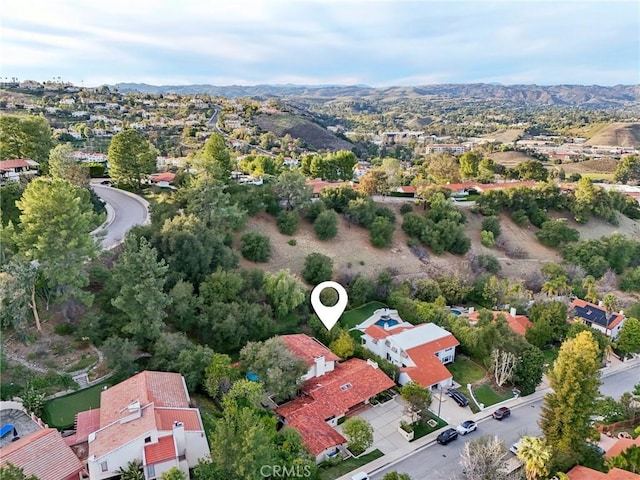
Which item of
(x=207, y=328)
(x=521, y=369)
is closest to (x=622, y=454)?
(x=521, y=369)

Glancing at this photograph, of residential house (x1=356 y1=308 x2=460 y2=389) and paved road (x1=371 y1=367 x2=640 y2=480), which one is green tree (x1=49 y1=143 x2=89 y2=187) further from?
paved road (x1=371 y1=367 x2=640 y2=480)

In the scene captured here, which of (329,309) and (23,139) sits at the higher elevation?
(23,139)

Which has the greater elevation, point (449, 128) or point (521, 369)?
point (449, 128)

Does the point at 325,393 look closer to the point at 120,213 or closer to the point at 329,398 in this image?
the point at 329,398

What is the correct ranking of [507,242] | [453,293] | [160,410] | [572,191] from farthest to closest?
[572,191], [507,242], [453,293], [160,410]

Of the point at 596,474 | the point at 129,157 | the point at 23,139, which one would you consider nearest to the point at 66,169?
the point at 129,157

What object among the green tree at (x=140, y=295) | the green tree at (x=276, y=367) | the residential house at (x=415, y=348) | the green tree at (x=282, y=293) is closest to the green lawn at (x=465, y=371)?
the residential house at (x=415, y=348)

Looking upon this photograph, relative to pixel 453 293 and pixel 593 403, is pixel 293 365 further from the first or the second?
pixel 453 293
